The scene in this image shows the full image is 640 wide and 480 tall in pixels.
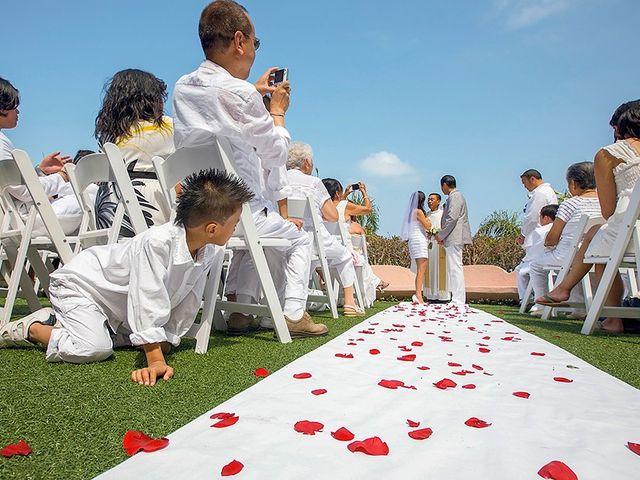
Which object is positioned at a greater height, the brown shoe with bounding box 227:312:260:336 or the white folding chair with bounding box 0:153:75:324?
the white folding chair with bounding box 0:153:75:324

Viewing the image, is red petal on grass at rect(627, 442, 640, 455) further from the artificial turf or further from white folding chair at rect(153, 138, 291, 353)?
white folding chair at rect(153, 138, 291, 353)

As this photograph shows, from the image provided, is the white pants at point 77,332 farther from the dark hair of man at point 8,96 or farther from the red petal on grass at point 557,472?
the dark hair of man at point 8,96

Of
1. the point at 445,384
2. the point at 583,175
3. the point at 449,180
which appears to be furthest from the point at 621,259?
the point at 449,180

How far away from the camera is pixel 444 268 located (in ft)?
28.8

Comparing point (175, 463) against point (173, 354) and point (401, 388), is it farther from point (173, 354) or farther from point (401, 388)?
point (173, 354)

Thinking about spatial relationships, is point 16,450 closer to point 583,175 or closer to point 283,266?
point 283,266

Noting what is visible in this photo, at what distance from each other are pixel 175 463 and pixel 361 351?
6.17 ft

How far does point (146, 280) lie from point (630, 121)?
12.2 ft

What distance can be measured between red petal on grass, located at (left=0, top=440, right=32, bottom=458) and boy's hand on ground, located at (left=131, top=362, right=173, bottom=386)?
737 millimetres

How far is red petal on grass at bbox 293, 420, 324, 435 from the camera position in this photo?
4.97ft

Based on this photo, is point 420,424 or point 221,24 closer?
point 420,424

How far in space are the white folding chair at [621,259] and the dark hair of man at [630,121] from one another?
2.18 feet

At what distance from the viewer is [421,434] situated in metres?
1.49

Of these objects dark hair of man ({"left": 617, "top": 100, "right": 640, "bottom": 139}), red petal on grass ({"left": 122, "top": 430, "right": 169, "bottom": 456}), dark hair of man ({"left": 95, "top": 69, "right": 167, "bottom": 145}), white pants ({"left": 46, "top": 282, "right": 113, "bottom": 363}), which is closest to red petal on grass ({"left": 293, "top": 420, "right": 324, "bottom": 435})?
red petal on grass ({"left": 122, "top": 430, "right": 169, "bottom": 456})
